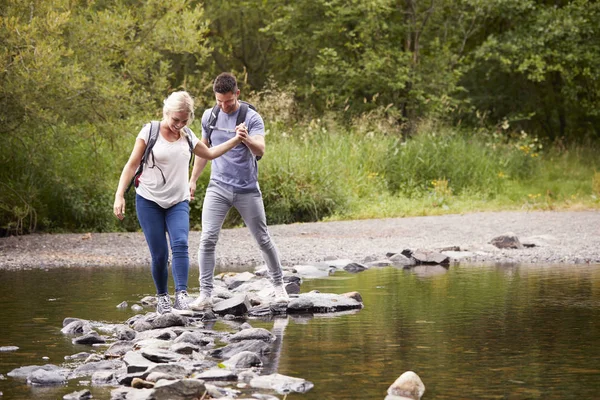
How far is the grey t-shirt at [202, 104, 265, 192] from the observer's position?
8.80 metres

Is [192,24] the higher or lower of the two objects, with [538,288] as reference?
higher

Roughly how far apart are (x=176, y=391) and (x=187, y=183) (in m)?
3.16

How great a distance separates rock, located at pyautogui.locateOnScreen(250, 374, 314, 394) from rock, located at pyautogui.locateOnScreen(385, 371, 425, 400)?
1.78ft

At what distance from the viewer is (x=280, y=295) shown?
31.2ft

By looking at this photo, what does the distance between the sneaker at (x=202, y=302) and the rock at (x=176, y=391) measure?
3.47 meters

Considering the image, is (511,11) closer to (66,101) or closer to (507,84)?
(507,84)

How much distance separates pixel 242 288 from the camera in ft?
35.8

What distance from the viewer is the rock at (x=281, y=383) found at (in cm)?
595

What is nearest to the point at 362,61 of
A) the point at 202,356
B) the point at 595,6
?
the point at 595,6

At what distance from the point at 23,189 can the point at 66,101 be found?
2.23 meters

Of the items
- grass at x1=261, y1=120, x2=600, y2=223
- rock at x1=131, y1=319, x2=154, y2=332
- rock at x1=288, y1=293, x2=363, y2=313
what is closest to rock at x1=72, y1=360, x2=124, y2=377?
rock at x1=131, y1=319, x2=154, y2=332

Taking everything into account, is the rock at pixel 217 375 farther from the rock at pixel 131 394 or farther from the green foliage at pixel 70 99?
the green foliage at pixel 70 99

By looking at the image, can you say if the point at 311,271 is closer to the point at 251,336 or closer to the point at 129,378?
the point at 251,336

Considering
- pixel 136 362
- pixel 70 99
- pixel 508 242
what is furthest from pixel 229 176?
pixel 70 99
